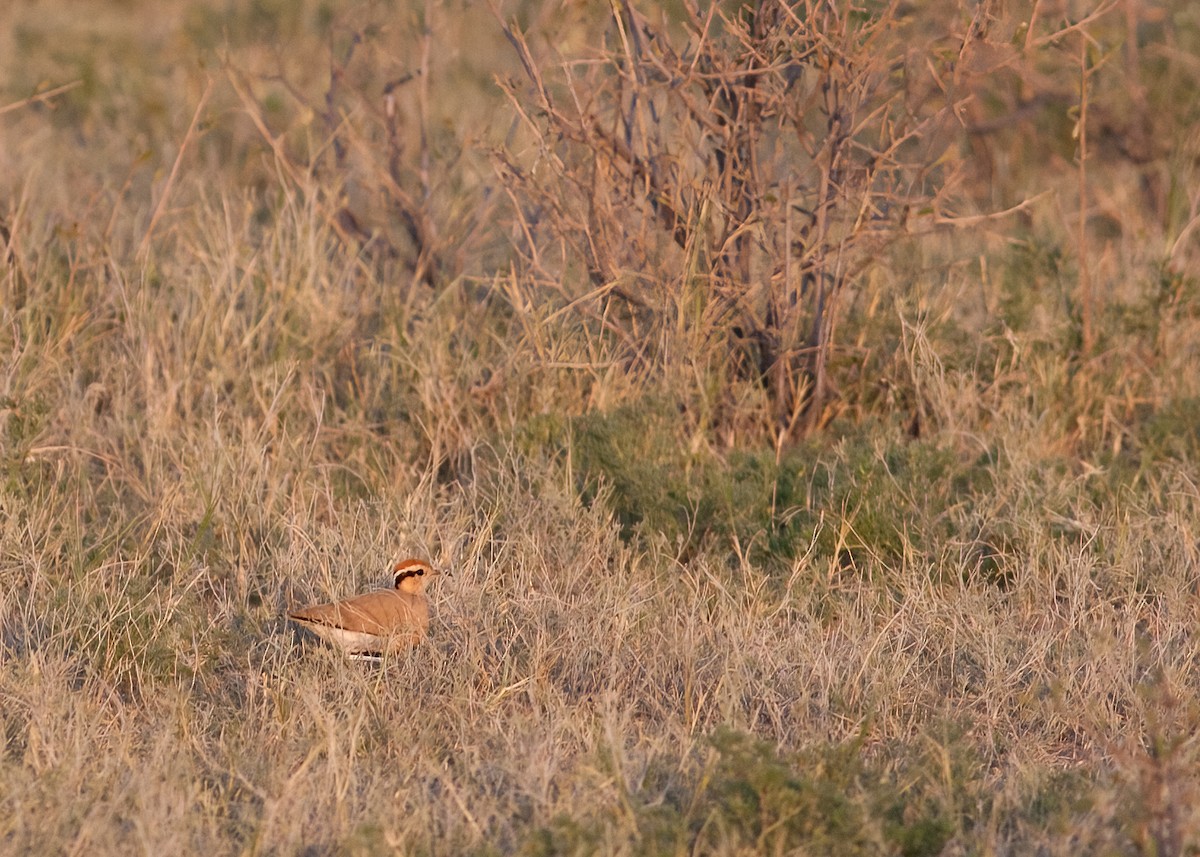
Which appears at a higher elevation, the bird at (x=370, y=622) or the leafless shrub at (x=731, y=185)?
the leafless shrub at (x=731, y=185)

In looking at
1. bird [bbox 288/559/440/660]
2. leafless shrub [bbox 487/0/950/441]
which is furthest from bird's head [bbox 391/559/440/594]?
leafless shrub [bbox 487/0/950/441]

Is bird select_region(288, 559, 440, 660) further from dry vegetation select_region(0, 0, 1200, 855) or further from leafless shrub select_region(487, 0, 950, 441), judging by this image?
leafless shrub select_region(487, 0, 950, 441)

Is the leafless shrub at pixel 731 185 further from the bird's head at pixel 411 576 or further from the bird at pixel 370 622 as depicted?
the bird at pixel 370 622

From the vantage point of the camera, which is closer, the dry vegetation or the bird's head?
the dry vegetation

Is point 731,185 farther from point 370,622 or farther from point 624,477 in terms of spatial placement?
point 370,622

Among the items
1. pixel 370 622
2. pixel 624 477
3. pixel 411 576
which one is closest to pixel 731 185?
pixel 624 477

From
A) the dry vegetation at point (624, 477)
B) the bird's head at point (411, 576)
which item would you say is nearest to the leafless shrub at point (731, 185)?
the dry vegetation at point (624, 477)

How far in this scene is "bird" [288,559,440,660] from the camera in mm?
3701

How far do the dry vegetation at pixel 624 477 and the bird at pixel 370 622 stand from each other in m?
0.08

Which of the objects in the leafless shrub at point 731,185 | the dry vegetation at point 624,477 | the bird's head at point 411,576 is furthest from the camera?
the leafless shrub at point 731,185

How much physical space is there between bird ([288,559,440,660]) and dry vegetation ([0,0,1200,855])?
8 centimetres

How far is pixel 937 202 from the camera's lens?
187 inches

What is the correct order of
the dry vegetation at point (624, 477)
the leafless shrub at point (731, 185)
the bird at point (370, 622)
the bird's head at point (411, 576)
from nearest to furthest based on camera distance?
1. the dry vegetation at point (624, 477)
2. the bird at point (370, 622)
3. the bird's head at point (411, 576)
4. the leafless shrub at point (731, 185)

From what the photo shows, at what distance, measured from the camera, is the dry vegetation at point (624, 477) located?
3123 mm
